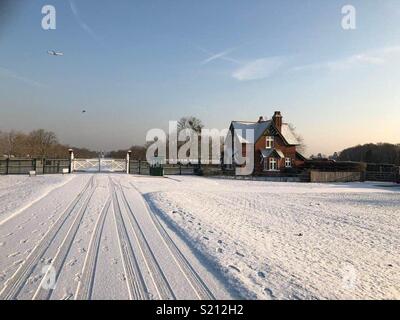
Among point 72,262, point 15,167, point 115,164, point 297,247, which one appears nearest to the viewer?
point 72,262

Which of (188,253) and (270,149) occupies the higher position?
(270,149)

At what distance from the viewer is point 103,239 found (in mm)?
6895

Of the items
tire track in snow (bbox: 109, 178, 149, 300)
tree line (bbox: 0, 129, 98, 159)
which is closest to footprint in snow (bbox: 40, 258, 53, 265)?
tire track in snow (bbox: 109, 178, 149, 300)

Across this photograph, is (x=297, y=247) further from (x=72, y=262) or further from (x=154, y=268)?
(x=72, y=262)

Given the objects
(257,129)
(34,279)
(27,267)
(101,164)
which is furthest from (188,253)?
(257,129)

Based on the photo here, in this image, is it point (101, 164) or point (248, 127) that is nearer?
point (101, 164)

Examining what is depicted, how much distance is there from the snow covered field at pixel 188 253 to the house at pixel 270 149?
1074 inches

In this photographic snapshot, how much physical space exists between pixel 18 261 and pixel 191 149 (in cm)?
5386

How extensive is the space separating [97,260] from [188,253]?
176 cm

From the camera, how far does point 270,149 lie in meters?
39.1

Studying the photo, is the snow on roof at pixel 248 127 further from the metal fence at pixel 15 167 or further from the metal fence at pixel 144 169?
the metal fence at pixel 15 167

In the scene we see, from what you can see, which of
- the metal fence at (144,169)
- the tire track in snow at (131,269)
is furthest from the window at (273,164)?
the tire track in snow at (131,269)
